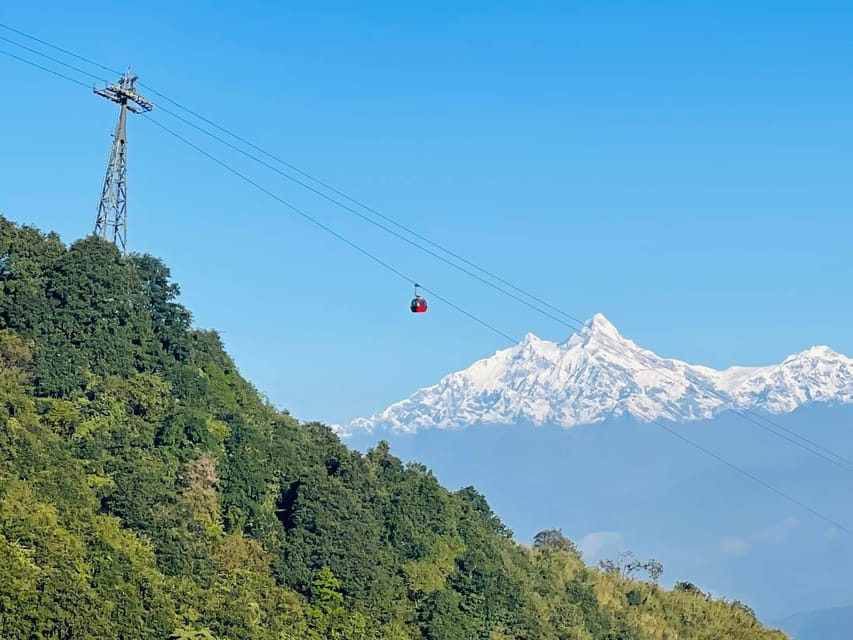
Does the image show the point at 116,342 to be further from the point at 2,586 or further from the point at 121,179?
the point at 2,586

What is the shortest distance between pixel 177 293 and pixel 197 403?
7.89 meters

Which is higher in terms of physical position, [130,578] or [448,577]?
[448,577]

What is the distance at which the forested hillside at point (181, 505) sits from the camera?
49.7 meters

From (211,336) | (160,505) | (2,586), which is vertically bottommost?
(2,586)

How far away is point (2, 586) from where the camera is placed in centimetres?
4484

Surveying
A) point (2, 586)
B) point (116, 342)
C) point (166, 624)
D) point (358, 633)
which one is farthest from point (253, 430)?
point (2, 586)

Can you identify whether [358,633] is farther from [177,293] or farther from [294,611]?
[177,293]

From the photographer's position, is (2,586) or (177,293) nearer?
(2,586)

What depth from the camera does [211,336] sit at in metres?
73.7

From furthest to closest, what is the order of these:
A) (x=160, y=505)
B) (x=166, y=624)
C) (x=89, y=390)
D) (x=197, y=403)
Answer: (x=197, y=403) → (x=89, y=390) → (x=160, y=505) → (x=166, y=624)

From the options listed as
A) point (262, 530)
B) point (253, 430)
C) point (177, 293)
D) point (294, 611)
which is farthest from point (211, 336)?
point (294, 611)

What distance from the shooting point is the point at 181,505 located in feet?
189

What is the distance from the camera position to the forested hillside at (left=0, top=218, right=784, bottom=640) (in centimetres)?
4972

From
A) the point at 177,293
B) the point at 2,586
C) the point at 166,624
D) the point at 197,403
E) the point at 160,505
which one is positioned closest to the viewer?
the point at 2,586
